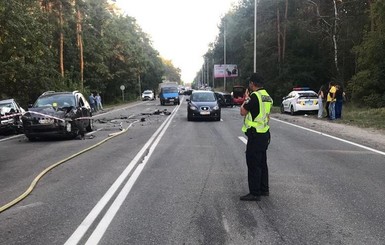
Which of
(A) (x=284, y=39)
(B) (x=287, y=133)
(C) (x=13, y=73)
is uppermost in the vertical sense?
(A) (x=284, y=39)

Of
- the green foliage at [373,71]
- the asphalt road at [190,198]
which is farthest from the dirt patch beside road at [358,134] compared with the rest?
the green foliage at [373,71]

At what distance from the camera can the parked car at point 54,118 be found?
1458cm

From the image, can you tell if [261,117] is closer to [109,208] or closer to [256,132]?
[256,132]

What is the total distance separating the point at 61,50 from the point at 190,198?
35.3 metres

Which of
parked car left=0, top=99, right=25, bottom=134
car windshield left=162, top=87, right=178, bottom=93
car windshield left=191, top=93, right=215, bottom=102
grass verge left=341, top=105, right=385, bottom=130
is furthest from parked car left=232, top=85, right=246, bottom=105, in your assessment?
parked car left=0, top=99, right=25, bottom=134

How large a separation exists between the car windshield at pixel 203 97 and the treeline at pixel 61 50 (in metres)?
10.5

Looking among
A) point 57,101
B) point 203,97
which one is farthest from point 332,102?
point 57,101

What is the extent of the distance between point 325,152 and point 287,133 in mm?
5256

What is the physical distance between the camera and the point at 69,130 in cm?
1495

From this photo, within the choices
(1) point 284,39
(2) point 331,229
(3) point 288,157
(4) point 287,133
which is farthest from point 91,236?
(1) point 284,39

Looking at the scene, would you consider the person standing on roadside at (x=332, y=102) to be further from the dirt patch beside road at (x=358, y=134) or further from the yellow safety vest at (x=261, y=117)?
the yellow safety vest at (x=261, y=117)

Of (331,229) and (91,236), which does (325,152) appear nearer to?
(331,229)

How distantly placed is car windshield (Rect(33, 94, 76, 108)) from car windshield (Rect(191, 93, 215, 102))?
8935 mm

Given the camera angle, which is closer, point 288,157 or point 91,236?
point 91,236
